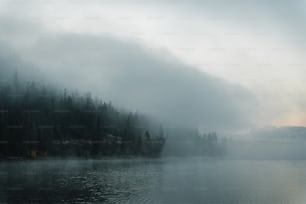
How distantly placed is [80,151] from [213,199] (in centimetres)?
8024

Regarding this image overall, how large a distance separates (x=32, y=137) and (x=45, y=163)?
27168 millimetres

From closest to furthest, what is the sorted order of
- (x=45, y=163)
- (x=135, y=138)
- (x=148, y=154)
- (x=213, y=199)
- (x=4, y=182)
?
(x=213, y=199) < (x=4, y=182) < (x=135, y=138) < (x=45, y=163) < (x=148, y=154)

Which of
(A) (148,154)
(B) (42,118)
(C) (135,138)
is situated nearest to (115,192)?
(B) (42,118)

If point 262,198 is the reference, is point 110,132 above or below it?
above

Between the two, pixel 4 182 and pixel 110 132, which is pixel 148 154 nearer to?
pixel 110 132

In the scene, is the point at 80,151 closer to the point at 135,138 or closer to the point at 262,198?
the point at 135,138

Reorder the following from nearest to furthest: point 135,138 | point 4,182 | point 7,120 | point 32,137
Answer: point 4,182, point 7,120, point 32,137, point 135,138

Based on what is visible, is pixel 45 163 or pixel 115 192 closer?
pixel 115 192

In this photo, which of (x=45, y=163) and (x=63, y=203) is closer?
(x=63, y=203)

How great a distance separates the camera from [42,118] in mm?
82875

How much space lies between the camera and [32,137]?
90188 millimetres

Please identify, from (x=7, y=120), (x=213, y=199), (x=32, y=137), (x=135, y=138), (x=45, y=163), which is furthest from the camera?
(x=45, y=163)

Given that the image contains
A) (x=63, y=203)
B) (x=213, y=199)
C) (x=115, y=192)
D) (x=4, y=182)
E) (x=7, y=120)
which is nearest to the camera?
(x=63, y=203)

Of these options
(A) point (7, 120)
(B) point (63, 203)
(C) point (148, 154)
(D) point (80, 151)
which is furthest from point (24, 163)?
(B) point (63, 203)
